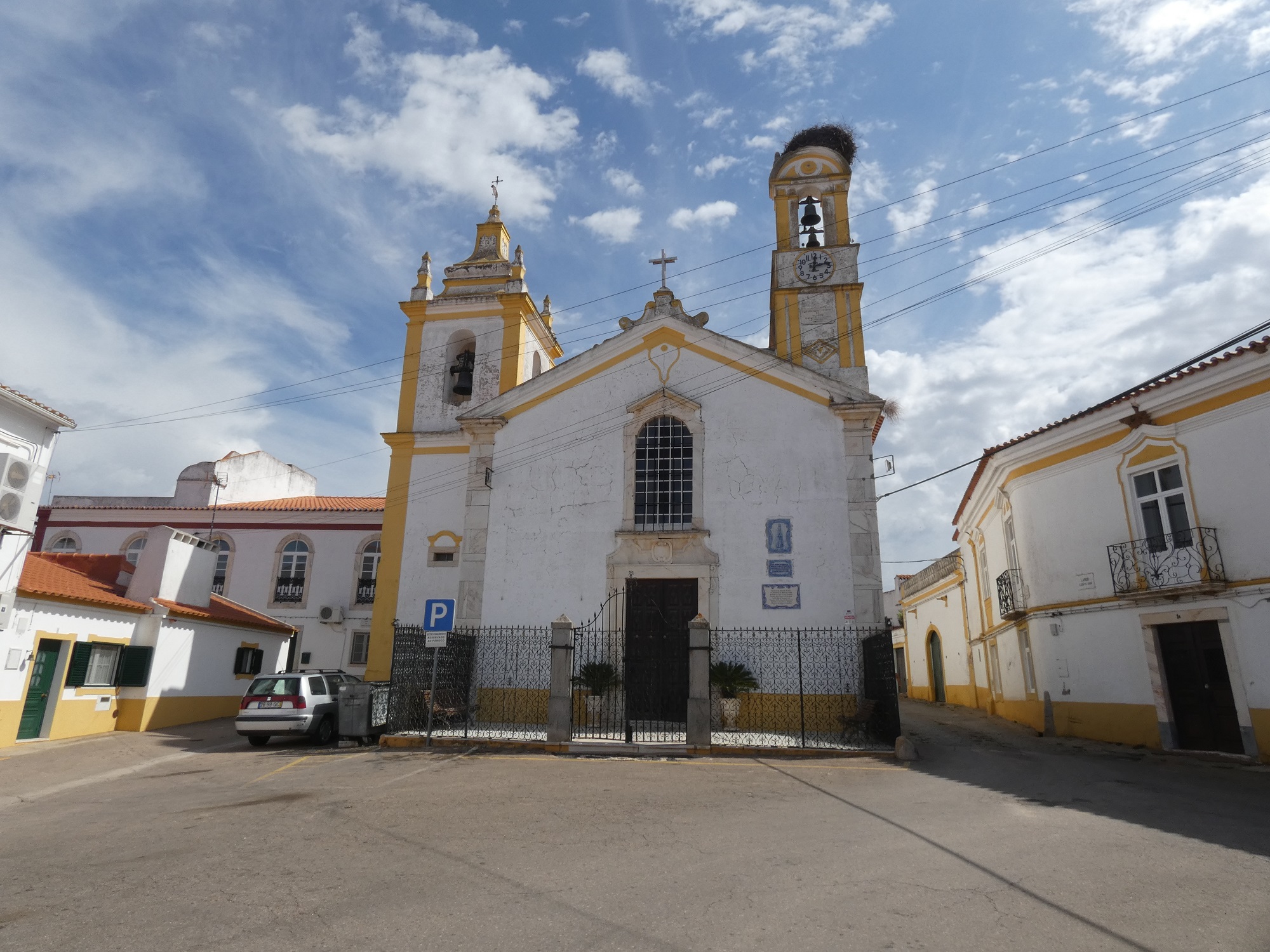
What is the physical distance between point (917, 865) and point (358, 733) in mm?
10564

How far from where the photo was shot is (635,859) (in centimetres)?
597

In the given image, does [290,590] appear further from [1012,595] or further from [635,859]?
[635,859]

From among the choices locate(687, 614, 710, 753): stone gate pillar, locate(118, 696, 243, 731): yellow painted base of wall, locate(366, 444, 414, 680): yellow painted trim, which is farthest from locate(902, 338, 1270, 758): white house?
locate(118, 696, 243, 731): yellow painted base of wall

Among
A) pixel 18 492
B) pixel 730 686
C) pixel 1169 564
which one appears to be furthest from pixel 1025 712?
pixel 18 492

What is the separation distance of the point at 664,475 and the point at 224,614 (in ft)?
37.8

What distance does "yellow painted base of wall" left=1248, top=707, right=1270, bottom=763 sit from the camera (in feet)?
38.7

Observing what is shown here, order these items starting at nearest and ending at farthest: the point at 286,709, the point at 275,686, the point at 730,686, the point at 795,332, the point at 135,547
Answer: the point at 286,709
the point at 275,686
the point at 730,686
the point at 795,332
the point at 135,547

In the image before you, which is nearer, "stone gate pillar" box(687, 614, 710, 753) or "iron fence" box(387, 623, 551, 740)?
"stone gate pillar" box(687, 614, 710, 753)

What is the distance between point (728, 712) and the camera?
14.2 metres

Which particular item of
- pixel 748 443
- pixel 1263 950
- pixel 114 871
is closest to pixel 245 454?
pixel 748 443

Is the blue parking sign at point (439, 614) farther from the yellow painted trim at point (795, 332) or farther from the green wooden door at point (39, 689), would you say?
the yellow painted trim at point (795, 332)

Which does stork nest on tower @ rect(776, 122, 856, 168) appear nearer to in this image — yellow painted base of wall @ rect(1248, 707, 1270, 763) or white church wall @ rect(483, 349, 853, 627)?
white church wall @ rect(483, 349, 853, 627)

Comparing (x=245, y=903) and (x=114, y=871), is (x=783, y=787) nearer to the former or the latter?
(x=245, y=903)

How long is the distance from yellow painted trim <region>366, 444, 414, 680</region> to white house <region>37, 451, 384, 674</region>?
8.13 m
